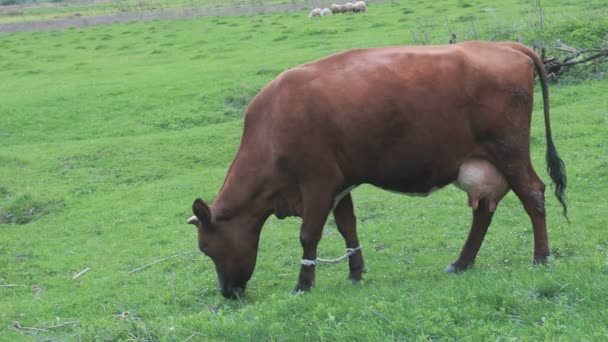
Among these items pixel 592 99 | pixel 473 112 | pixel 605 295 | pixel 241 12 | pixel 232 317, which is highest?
pixel 473 112

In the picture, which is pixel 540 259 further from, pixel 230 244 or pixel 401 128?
pixel 230 244

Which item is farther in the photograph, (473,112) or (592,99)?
(592,99)

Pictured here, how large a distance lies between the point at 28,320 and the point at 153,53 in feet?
68.4

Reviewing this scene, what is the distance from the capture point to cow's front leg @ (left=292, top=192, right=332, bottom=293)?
691 centimetres

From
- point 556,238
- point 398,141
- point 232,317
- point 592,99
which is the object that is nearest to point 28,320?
point 232,317

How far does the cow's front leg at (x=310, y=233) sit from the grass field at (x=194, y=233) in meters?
0.22

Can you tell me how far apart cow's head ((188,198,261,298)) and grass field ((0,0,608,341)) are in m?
0.27

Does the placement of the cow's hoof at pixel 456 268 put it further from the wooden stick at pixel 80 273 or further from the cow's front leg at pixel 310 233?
the wooden stick at pixel 80 273

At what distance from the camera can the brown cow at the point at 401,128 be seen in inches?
268

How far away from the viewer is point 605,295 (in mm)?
5145

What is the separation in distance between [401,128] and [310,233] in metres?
1.16

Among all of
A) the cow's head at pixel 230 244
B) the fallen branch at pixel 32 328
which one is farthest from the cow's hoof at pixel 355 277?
the fallen branch at pixel 32 328

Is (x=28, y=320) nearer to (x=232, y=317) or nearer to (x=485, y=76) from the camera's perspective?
(x=232, y=317)

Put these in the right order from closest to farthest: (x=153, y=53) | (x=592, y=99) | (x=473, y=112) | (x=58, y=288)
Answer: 1. (x=473, y=112)
2. (x=58, y=288)
3. (x=592, y=99)
4. (x=153, y=53)
